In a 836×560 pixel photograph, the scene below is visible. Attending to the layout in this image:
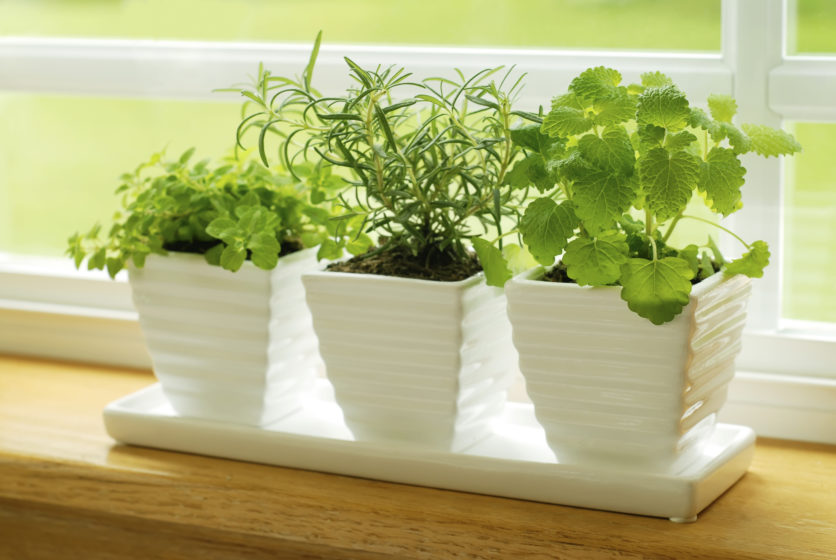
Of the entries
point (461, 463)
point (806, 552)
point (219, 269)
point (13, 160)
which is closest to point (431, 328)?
point (461, 463)

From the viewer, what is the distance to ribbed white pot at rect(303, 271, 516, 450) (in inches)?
36.7

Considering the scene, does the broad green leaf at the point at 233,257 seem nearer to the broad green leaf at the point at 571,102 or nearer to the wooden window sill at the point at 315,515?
the wooden window sill at the point at 315,515

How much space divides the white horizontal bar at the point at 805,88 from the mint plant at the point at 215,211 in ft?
1.52

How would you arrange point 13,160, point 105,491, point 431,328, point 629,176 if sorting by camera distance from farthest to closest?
point 13,160 < point 105,491 < point 431,328 < point 629,176

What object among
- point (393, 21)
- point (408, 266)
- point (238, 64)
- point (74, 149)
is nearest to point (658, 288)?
point (408, 266)

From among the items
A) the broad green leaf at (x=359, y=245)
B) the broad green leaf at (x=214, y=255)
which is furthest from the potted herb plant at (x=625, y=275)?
the broad green leaf at (x=214, y=255)

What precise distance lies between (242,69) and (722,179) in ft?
2.24

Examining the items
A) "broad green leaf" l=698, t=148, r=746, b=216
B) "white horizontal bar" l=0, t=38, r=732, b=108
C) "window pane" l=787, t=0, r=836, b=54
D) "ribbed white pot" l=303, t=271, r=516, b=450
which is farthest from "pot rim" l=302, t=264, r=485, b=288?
"window pane" l=787, t=0, r=836, b=54

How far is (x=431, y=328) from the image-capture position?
934 millimetres

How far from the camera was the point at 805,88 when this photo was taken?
1.06 meters

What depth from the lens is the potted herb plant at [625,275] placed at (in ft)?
2.72

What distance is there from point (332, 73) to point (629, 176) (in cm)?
53

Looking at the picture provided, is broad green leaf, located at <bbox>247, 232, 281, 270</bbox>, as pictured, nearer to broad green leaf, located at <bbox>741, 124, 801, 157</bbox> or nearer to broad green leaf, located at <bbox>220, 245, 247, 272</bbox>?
broad green leaf, located at <bbox>220, 245, 247, 272</bbox>

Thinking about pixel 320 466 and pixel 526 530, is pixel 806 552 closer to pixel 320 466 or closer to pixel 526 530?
pixel 526 530
